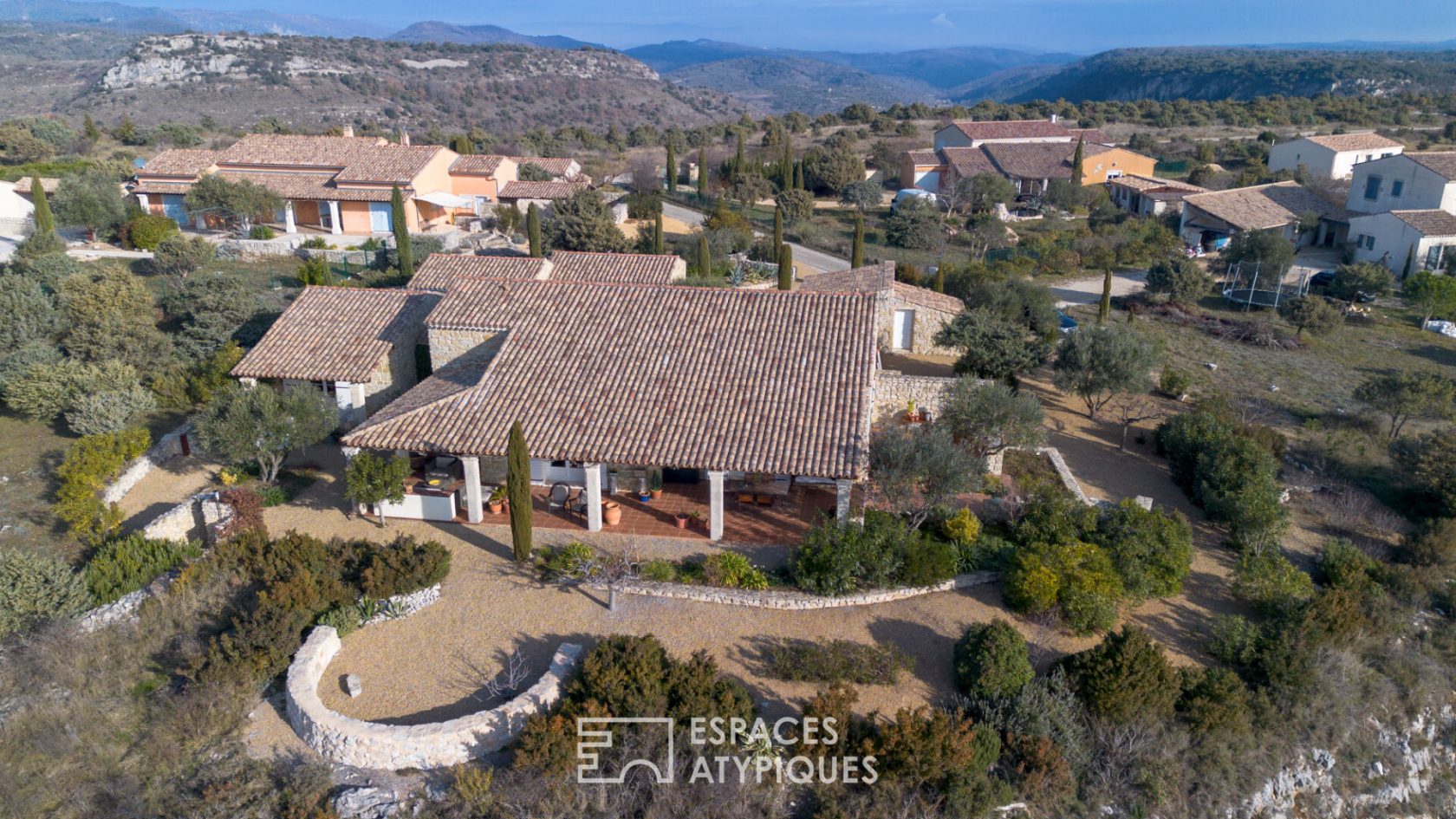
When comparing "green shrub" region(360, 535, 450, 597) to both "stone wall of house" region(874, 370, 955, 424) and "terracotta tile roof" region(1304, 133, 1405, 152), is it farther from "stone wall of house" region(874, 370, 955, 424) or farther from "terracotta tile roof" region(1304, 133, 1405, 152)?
"terracotta tile roof" region(1304, 133, 1405, 152)

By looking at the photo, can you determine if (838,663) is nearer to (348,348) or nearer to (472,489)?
(472,489)

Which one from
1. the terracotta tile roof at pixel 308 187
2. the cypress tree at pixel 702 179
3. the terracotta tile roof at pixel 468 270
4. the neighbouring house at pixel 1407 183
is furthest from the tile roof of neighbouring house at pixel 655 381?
the neighbouring house at pixel 1407 183

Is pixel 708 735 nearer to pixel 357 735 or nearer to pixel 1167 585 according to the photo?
pixel 357 735

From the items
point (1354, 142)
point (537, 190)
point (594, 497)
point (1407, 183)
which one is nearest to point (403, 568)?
point (594, 497)

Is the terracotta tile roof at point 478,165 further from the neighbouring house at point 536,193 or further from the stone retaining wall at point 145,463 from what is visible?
the stone retaining wall at point 145,463

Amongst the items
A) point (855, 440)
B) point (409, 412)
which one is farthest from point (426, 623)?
point (855, 440)

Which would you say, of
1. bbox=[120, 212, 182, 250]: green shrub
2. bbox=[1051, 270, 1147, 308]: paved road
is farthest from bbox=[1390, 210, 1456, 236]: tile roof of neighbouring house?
bbox=[120, 212, 182, 250]: green shrub
